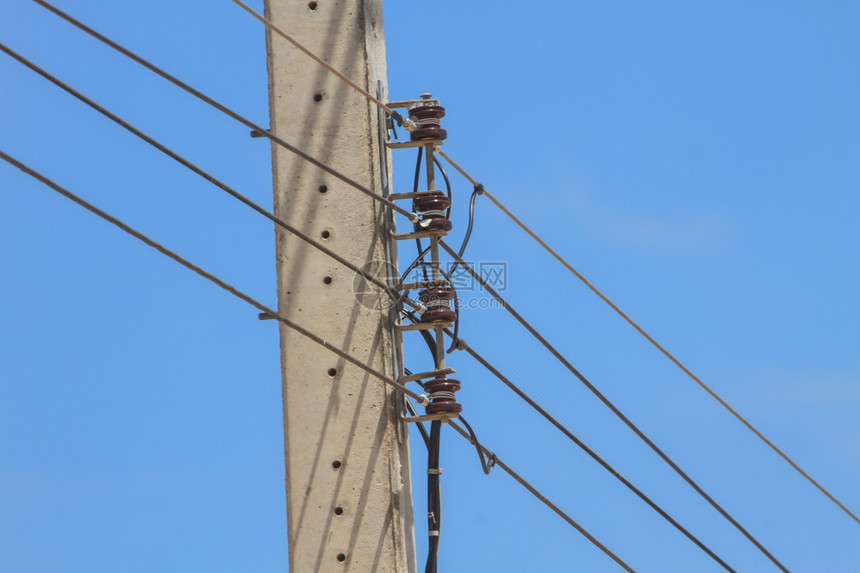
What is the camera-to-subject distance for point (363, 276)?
20.6 feet

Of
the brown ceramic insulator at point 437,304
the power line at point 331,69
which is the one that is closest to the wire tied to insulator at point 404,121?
the power line at point 331,69

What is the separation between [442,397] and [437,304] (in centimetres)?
45

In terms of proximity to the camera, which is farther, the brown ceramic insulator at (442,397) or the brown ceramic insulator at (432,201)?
the brown ceramic insulator at (432,201)

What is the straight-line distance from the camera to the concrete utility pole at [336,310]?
619 cm

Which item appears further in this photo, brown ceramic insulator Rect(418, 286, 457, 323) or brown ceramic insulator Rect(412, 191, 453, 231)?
brown ceramic insulator Rect(412, 191, 453, 231)

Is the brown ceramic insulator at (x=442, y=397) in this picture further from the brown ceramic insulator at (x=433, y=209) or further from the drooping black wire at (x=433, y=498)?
the brown ceramic insulator at (x=433, y=209)

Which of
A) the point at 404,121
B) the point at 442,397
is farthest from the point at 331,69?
the point at 442,397

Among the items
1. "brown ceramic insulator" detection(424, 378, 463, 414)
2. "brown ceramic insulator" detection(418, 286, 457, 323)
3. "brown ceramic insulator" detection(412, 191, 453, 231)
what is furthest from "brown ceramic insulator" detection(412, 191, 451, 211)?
"brown ceramic insulator" detection(424, 378, 463, 414)

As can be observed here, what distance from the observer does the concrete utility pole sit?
6.19 m

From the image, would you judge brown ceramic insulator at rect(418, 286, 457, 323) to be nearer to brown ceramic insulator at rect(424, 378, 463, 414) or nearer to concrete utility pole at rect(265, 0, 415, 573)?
concrete utility pole at rect(265, 0, 415, 573)

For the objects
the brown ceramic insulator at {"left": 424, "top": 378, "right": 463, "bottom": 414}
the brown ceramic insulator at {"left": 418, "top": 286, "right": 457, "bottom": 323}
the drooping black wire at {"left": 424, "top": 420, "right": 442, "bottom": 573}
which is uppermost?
the brown ceramic insulator at {"left": 418, "top": 286, "right": 457, "bottom": 323}

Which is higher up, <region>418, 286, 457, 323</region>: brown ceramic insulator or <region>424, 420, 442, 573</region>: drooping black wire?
<region>418, 286, 457, 323</region>: brown ceramic insulator

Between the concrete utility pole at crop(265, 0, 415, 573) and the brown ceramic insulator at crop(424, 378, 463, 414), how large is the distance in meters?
0.17

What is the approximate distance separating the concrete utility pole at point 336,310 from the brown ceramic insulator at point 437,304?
19cm
